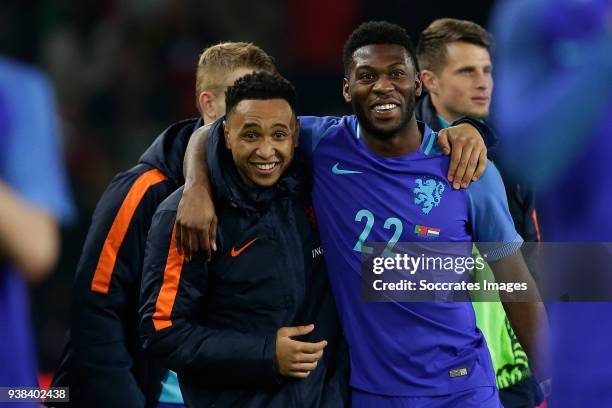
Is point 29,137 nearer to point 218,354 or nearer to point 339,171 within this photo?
point 218,354

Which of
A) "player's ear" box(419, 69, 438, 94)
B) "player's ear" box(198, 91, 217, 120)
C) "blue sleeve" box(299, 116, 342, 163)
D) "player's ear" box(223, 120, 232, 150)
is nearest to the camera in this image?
"player's ear" box(223, 120, 232, 150)

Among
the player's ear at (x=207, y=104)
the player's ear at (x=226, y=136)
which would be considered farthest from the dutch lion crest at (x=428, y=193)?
the player's ear at (x=207, y=104)

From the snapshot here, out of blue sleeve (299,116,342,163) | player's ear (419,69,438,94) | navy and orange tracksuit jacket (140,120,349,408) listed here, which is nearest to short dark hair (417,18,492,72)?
player's ear (419,69,438,94)

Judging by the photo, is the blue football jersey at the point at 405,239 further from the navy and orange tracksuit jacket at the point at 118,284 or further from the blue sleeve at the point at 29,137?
the blue sleeve at the point at 29,137

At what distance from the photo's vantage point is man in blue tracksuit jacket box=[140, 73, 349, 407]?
297 cm

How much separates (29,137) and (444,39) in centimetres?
262

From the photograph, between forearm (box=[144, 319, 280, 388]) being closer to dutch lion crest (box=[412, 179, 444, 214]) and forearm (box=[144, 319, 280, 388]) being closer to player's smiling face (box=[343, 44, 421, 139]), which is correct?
dutch lion crest (box=[412, 179, 444, 214])

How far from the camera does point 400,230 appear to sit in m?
3.07

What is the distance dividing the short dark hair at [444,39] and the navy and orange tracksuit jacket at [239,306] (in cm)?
143

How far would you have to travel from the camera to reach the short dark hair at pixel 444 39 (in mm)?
4328

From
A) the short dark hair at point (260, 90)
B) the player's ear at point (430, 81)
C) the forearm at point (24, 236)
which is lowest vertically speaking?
the forearm at point (24, 236)

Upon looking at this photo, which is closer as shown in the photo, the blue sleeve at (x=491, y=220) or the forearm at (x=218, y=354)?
the forearm at (x=218, y=354)

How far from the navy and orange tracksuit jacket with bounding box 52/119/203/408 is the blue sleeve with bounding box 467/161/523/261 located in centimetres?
100

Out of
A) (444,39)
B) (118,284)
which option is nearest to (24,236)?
(118,284)
